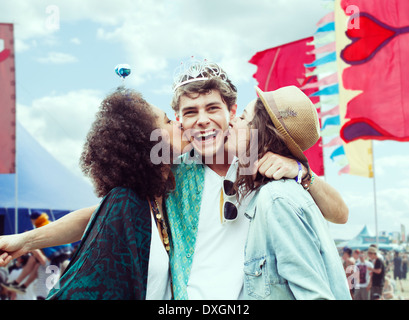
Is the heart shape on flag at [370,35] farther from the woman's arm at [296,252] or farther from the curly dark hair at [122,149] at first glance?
the woman's arm at [296,252]

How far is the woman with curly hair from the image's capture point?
5.22 ft

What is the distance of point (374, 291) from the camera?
25.4 feet

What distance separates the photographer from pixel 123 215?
1647 mm

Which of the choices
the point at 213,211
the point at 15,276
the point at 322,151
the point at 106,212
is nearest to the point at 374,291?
the point at 322,151

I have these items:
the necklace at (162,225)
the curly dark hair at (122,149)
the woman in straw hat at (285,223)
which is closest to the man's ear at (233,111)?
the woman in straw hat at (285,223)

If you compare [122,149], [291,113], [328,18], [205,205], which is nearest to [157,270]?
[205,205]

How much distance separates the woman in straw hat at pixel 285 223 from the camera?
1418 mm

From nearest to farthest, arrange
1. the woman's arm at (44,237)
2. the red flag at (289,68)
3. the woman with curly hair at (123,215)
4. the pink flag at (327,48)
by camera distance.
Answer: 1. the woman with curly hair at (123,215)
2. the woman's arm at (44,237)
3. the pink flag at (327,48)
4. the red flag at (289,68)

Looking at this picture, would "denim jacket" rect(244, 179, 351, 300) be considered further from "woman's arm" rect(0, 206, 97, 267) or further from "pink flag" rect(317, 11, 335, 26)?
"pink flag" rect(317, 11, 335, 26)

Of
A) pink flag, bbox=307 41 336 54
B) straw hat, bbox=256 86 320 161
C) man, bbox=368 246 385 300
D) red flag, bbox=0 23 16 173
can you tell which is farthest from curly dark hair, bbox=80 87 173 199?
man, bbox=368 246 385 300

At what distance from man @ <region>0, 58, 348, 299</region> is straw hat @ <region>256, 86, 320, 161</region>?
4.6 inches

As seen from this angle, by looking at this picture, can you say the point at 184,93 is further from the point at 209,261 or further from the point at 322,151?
the point at 322,151

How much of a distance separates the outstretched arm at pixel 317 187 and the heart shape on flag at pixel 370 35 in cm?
458

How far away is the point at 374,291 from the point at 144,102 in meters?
7.29
